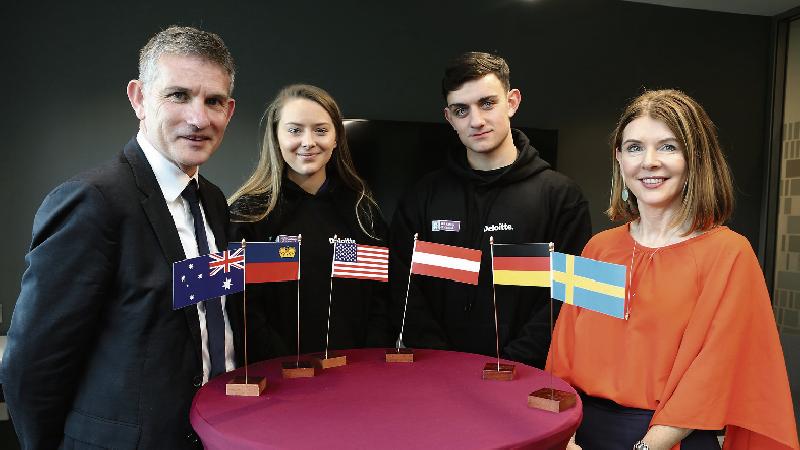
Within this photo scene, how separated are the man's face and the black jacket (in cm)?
61

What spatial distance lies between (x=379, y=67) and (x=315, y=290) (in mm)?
2471

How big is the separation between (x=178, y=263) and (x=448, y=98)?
129 centimetres

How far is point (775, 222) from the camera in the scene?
477 centimetres

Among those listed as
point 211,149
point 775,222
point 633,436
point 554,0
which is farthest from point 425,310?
point 775,222

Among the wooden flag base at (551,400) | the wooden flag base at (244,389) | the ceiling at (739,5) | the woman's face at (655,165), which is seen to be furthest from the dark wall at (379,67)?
the wooden flag base at (551,400)

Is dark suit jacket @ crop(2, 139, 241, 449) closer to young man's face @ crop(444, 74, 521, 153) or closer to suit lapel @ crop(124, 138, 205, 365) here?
suit lapel @ crop(124, 138, 205, 365)

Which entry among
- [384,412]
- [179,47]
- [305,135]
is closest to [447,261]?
[384,412]

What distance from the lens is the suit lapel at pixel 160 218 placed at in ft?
4.50

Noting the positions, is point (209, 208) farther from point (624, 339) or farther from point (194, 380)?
point (624, 339)

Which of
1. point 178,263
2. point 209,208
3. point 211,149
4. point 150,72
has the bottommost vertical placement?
point 178,263

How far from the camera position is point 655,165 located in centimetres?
157

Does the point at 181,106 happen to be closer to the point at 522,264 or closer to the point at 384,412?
the point at 384,412

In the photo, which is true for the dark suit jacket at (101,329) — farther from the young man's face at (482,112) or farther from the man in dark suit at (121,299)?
the young man's face at (482,112)

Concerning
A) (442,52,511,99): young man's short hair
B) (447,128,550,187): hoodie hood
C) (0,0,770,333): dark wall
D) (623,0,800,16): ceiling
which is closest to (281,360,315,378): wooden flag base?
(447,128,550,187): hoodie hood
